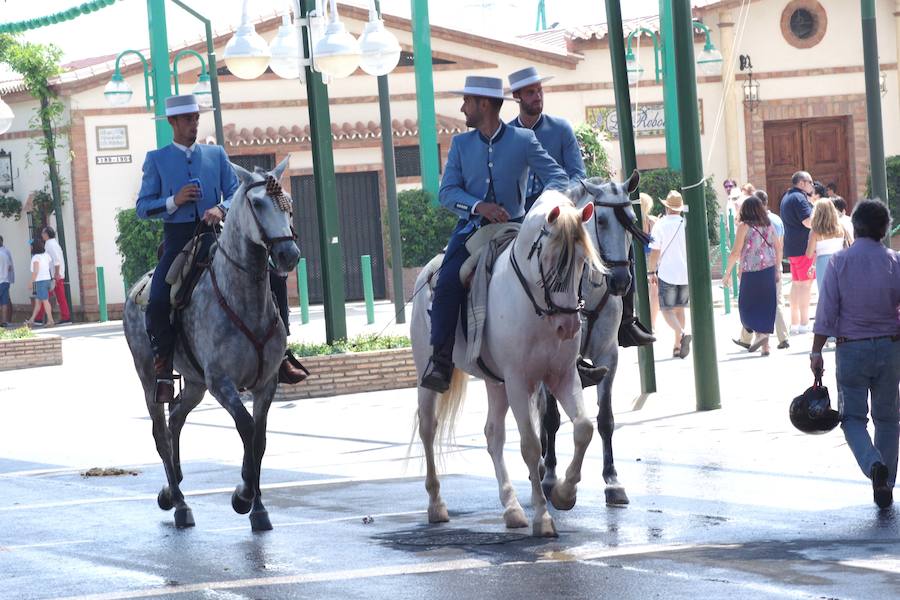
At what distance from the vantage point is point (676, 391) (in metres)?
17.4

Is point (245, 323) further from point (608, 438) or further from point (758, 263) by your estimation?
point (758, 263)

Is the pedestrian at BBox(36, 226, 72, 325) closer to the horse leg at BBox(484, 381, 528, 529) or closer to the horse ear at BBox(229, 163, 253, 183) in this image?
the horse ear at BBox(229, 163, 253, 183)

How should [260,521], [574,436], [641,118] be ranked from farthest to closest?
[641,118]
[260,521]
[574,436]

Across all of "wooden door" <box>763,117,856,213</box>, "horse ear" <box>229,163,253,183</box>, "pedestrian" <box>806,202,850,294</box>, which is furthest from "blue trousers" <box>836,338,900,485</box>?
"wooden door" <box>763,117,856,213</box>

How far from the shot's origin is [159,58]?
3484cm

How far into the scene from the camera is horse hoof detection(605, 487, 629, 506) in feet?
35.3

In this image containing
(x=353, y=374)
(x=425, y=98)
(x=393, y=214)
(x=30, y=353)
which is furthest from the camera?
(x=425, y=98)

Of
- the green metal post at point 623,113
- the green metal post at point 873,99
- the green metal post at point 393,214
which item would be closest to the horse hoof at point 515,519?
the green metal post at point 623,113

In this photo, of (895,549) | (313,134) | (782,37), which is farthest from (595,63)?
(895,549)

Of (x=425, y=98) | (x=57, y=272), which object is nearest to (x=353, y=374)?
(x=425, y=98)

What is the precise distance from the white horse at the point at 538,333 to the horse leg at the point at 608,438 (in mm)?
727

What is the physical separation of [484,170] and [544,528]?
2.38 meters

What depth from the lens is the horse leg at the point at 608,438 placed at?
10.8 meters

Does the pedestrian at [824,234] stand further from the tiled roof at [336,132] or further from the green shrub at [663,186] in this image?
the tiled roof at [336,132]
